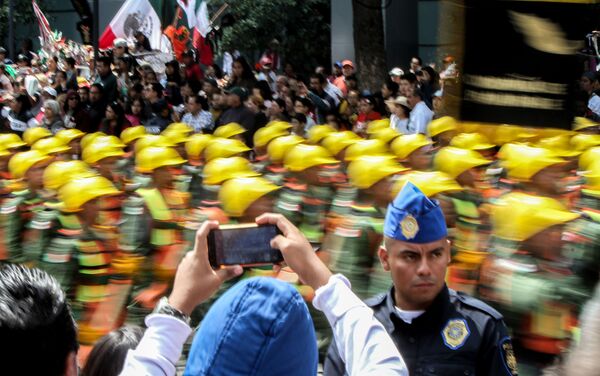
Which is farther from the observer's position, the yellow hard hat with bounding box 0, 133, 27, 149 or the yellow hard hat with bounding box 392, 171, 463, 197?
the yellow hard hat with bounding box 0, 133, 27, 149

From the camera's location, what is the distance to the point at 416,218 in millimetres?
2836

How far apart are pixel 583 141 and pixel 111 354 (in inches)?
167

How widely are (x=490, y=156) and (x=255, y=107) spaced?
192 inches

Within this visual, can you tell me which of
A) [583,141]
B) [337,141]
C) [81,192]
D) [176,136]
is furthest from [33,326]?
[176,136]

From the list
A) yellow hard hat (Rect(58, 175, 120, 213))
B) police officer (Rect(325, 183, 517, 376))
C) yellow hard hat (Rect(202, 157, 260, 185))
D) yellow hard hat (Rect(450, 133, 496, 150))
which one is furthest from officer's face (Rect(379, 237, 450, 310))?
yellow hard hat (Rect(450, 133, 496, 150))

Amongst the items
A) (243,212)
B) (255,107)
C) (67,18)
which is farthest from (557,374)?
(67,18)

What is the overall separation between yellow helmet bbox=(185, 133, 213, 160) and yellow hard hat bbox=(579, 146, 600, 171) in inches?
116

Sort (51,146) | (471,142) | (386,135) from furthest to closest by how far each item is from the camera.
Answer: (51,146), (386,135), (471,142)

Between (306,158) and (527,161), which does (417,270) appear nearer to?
(527,161)

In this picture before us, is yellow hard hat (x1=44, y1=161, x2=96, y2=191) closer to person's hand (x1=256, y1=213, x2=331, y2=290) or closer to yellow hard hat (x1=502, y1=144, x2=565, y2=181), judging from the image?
yellow hard hat (x1=502, y1=144, x2=565, y2=181)

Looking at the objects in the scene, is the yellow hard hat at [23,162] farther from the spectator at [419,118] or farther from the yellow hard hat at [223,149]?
the spectator at [419,118]

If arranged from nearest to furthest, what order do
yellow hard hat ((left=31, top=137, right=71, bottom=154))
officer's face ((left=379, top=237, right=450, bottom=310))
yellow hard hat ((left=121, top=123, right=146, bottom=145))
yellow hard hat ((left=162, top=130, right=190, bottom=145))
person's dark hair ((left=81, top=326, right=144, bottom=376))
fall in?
officer's face ((left=379, top=237, right=450, bottom=310)), person's dark hair ((left=81, top=326, right=144, bottom=376)), yellow hard hat ((left=31, top=137, right=71, bottom=154)), yellow hard hat ((left=162, top=130, right=190, bottom=145)), yellow hard hat ((left=121, top=123, right=146, bottom=145))

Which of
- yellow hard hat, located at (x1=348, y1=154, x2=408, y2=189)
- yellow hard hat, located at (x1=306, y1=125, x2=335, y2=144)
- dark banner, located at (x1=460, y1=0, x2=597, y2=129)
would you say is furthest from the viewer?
yellow hard hat, located at (x1=306, y1=125, x2=335, y2=144)

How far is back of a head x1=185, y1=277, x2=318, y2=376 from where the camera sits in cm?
156
